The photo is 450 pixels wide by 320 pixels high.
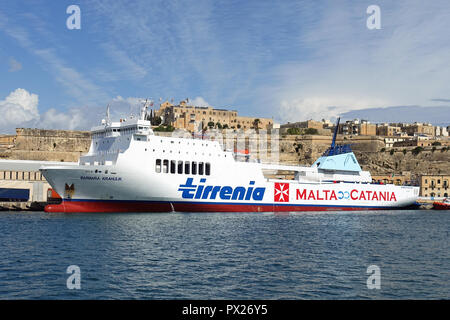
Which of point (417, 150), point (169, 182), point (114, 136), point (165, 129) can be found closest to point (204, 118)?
point (165, 129)

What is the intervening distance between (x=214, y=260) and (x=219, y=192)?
1762 cm

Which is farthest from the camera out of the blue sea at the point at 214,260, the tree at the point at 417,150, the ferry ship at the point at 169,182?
the tree at the point at 417,150

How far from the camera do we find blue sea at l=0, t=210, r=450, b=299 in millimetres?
12742

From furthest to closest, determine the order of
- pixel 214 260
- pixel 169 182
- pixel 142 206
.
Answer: pixel 169 182 < pixel 142 206 < pixel 214 260

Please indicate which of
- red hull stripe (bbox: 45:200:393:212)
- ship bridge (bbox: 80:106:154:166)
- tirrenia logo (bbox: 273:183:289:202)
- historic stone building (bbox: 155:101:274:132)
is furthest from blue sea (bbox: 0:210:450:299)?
historic stone building (bbox: 155:101:274:132)

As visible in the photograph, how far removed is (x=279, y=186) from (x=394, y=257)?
788 inches

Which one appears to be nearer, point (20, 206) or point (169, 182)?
point (169, 182)

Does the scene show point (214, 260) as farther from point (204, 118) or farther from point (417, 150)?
point (204, 118)

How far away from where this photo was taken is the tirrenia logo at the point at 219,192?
32594 millimetres

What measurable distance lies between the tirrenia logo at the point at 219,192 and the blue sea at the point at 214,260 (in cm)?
527

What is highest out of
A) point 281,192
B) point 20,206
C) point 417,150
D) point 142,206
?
point 417,150

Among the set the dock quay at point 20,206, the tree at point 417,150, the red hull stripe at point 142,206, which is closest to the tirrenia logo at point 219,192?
the red hull stripe at point 142,206

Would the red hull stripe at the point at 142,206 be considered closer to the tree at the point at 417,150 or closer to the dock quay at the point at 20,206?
the dock quay at the point at 20,206

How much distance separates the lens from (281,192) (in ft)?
125
